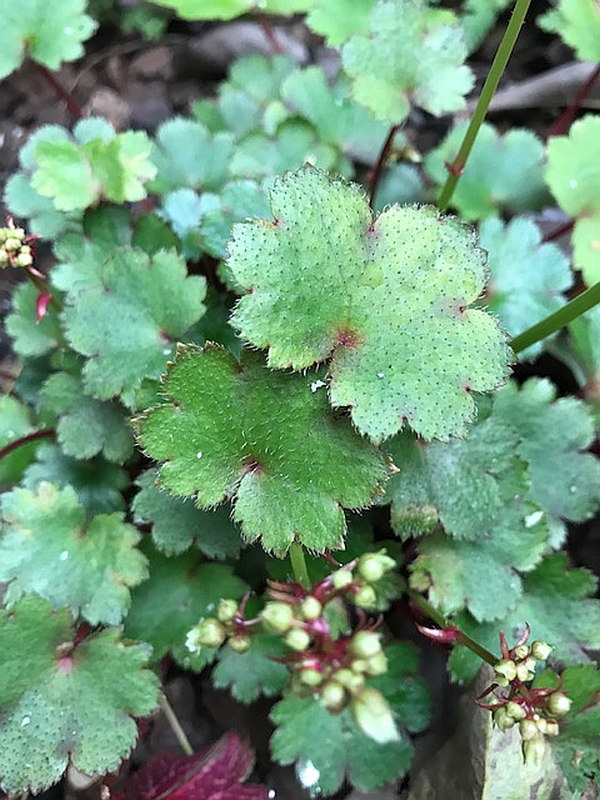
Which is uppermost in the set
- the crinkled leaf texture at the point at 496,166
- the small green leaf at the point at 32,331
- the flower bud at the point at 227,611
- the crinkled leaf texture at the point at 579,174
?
the crinkled leaf texture at the point at 579,174

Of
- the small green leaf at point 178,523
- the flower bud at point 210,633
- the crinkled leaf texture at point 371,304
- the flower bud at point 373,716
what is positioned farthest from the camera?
the small green leaf at point 178,523

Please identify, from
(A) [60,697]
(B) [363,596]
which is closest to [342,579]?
(B) [363,596]

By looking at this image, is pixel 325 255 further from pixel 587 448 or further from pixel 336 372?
pixel 587 448

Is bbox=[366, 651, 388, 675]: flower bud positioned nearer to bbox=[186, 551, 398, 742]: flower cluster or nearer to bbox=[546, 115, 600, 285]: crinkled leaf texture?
bbox=[186, 551, 398, 742]: flower cluster

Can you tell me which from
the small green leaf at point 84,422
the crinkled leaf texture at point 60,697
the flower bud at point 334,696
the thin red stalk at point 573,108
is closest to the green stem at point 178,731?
the crinkled leaf texture at point 60,697

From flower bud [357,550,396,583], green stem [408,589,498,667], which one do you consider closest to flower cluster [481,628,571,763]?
green stem [408,589,498,667]

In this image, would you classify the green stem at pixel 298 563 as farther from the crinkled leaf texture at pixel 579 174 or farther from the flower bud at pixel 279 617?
the crinkled leaf texture at pixel 579 174

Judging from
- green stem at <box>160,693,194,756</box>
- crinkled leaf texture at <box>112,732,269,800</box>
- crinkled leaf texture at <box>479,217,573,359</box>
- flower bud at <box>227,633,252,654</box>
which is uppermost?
crinkled leaf texture at <box>479,217,573,359</box>
